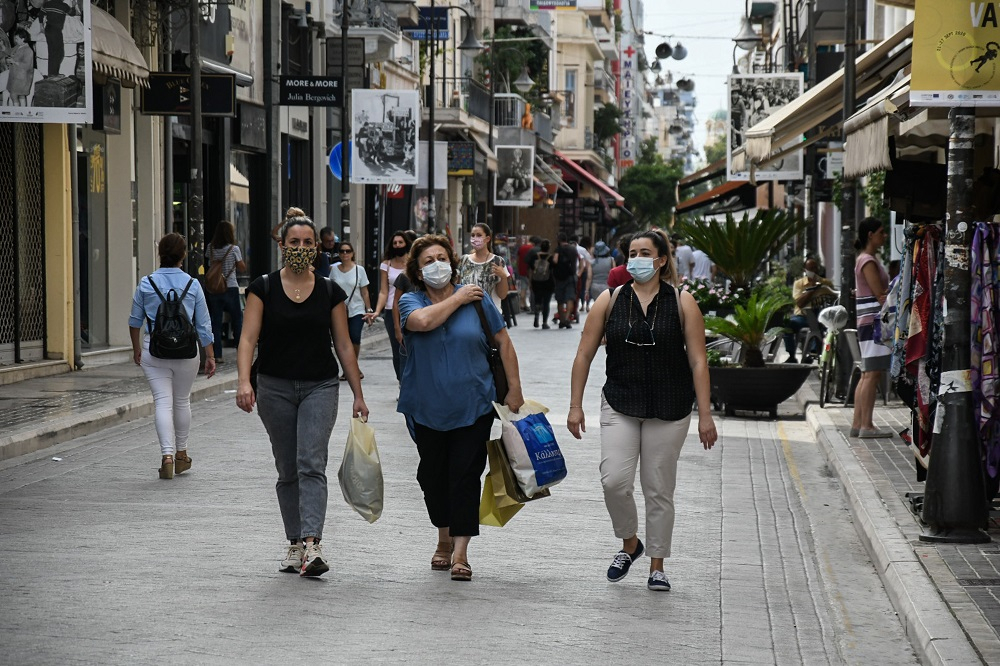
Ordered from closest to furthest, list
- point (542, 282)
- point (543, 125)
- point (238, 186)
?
point (238, 186), point (542, 282), point (543, 125)

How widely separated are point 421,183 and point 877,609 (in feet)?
110

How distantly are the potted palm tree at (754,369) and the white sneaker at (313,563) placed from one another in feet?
28.3

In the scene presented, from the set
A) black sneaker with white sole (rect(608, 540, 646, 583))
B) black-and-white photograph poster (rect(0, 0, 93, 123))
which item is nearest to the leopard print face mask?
black sneaker with white sole (rect(608, 540, 646, 583))

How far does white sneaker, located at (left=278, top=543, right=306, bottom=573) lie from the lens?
7887 mm

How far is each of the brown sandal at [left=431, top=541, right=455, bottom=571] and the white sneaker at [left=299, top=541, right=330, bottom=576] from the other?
1.88 feet

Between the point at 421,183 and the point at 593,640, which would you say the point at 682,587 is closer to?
the point at 593,640

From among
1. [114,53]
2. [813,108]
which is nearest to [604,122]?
[114,53]

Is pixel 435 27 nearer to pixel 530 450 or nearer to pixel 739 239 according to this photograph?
pixel 739 239

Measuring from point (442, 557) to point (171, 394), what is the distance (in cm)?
416

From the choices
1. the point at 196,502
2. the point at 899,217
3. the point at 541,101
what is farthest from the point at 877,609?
the point at 541,101

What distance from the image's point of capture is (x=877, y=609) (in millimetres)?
7430

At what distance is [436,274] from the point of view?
311 inches

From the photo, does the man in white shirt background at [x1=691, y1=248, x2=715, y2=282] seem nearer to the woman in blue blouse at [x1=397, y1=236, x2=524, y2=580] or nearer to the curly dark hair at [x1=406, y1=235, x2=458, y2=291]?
the curly dark hair at [x1=406, y1=235, x2=458, y2=291]

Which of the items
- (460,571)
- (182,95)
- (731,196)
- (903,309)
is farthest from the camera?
(731,196)
